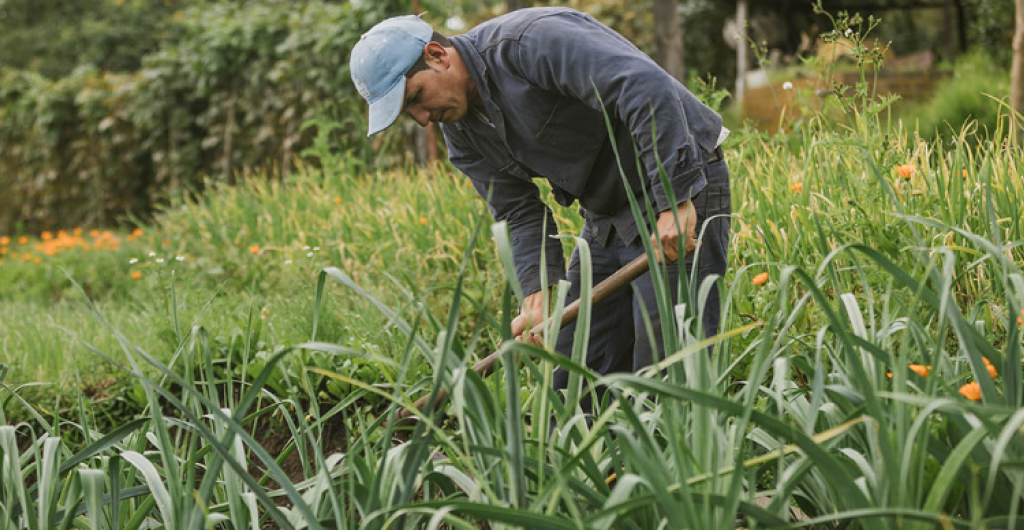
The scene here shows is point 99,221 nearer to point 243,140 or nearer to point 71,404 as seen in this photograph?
point 243,140

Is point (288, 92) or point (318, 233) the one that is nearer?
point (318, 233)

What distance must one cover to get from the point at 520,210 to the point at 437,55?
59 centimetres

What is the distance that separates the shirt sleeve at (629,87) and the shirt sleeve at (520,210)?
51 cm

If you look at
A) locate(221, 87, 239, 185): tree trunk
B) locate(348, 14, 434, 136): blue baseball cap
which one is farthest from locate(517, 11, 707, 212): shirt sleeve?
locate(221, 87, 239, 185): tree trunk

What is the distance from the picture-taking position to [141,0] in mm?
14938

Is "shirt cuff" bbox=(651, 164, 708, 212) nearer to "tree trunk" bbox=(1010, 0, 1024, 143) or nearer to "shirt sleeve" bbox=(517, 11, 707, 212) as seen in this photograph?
"shirt sleeve" bbox=(517, 11, 707, 212)

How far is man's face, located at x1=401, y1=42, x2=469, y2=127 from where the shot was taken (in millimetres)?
2113

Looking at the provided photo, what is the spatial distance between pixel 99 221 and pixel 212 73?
2346mm

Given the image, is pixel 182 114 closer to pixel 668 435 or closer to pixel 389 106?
pixel 389 106

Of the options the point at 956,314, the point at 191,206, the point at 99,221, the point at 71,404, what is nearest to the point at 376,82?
the point at 956,314

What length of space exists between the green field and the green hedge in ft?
6.43

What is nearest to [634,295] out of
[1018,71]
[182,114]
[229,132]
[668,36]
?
[1018,71]

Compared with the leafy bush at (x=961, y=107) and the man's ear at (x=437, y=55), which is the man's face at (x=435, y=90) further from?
the leafy bush at (x=961, y=107)

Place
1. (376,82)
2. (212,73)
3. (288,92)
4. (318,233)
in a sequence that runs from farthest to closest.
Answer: (212,73), (288,92), (318,233), (376,82)
